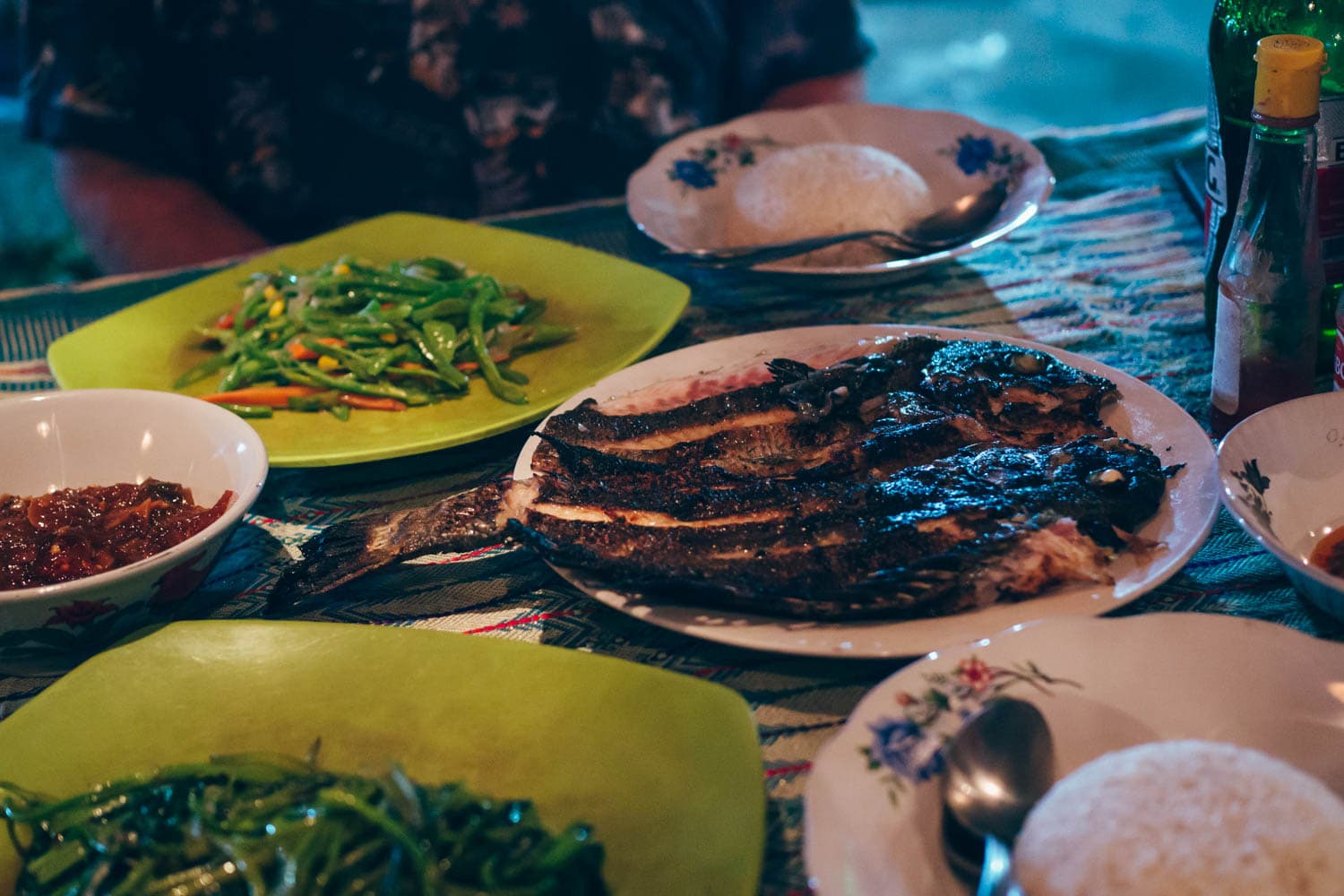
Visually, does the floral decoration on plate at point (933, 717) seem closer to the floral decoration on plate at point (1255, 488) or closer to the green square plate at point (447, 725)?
the green square plate at point (447, 725)

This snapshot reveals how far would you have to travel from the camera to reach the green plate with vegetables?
197cm

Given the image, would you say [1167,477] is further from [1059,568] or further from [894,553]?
[894,553]

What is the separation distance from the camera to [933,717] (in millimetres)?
1074

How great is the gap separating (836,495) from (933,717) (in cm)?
44

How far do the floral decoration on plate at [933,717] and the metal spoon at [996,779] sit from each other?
2 cm

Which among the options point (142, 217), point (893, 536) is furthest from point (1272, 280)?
point (142, 217)

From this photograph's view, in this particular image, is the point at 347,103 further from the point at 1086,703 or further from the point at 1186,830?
the point at 1186,830

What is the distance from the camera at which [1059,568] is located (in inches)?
50.8

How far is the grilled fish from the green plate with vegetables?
330 millimetres

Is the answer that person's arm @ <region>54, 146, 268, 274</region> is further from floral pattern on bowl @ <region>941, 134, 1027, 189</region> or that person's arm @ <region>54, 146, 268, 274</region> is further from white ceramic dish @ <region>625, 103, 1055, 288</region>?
floral pattern on bowl @ <region>941, 134, 1027, 189</region>

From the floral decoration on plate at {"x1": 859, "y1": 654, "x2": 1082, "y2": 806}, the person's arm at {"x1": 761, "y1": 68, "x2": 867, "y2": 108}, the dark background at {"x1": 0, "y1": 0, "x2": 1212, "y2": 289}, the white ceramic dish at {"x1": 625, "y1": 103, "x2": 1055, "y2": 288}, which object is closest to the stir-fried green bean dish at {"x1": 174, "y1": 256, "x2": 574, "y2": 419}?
the white ceramic dish at {"x1": 625, "y1": 103, "x2": 1055, "y2": 288}

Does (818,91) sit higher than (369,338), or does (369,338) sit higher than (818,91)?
(818,91)

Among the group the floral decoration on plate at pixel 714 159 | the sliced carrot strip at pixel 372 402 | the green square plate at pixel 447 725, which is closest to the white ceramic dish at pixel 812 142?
the floral decoration on plate at pixel 714 159

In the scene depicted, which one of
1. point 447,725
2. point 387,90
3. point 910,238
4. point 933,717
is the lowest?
point 447,725
